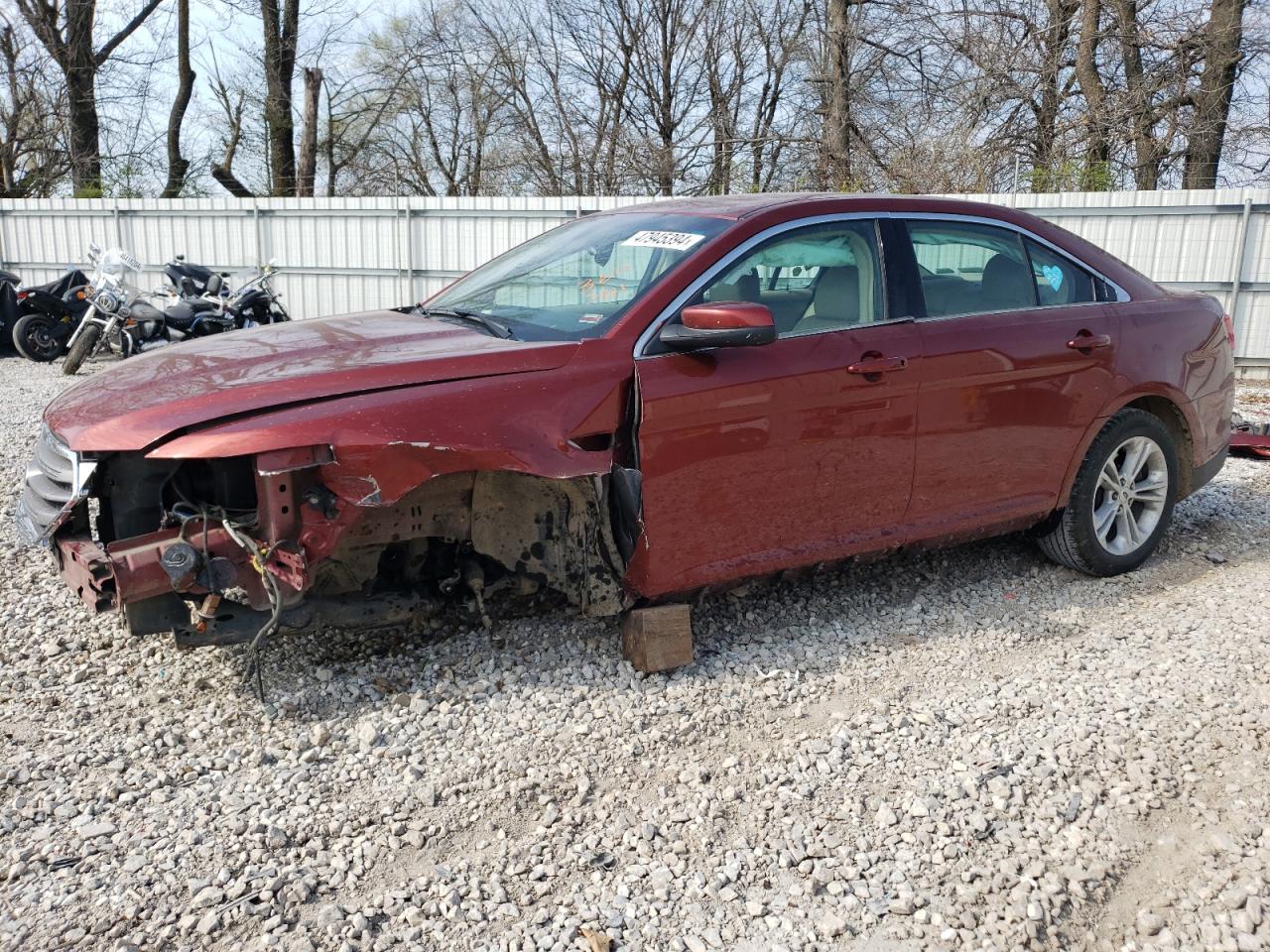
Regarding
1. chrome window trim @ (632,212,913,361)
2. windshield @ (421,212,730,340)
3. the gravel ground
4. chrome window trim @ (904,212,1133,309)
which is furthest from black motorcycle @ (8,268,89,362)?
chrome window trim @ (904,212,1133,309)

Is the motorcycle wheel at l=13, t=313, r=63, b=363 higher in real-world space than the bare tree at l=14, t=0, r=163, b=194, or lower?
lower

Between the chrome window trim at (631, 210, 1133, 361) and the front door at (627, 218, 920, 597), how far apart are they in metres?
0.02

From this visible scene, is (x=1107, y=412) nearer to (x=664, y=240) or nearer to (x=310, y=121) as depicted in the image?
(x=664, y=240)

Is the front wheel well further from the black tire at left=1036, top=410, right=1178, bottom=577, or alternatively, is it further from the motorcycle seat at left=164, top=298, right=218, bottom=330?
the motorcycle seat at left=164, top=298, right=218, bottom=330

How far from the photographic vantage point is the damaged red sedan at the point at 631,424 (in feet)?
10.6

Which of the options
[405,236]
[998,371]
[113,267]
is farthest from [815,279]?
[405,236]

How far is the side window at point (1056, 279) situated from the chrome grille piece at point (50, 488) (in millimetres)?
3855

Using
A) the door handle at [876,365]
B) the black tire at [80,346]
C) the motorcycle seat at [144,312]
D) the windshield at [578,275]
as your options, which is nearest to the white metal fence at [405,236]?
the motorcycle seat at [144,312]

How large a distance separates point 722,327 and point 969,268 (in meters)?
1.58

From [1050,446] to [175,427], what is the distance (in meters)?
3.52

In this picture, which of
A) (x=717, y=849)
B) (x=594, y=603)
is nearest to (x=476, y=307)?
(x=594, y=603)

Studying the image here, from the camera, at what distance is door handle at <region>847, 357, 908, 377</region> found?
3965mm

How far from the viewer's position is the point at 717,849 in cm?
289

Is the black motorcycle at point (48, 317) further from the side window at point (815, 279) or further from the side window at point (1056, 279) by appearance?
the side window at point (1056, 279)
